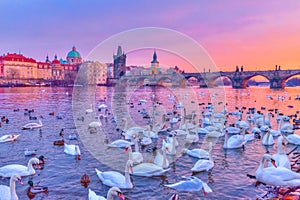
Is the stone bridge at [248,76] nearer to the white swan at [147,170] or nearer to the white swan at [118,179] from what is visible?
the white swan at [147,170]

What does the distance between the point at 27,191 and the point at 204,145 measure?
7.69 metres

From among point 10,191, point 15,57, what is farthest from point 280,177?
point 15,57

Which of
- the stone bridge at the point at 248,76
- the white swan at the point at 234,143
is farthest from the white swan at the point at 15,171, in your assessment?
the stone bridge at the point at 248,76

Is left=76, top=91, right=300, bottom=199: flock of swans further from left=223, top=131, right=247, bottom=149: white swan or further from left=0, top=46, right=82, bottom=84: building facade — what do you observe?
left=0, top=46, right=82, bottom=84: building facade

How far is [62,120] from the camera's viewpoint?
67.3 ft

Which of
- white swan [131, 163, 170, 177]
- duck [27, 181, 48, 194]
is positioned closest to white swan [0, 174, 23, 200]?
duck [27, 181, 48, 194]

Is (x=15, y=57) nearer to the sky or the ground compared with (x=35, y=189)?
nearer to the sky

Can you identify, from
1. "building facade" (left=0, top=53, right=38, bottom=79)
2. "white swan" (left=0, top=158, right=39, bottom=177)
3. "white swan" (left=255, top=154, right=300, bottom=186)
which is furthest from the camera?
"building facade" (left=0, top=53, right=38, bottom=79)

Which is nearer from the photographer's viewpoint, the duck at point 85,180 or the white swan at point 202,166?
the duck at point 85,180

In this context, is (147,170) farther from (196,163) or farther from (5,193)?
(5,193)

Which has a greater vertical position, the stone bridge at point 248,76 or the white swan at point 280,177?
the stone bridge at point 248,76

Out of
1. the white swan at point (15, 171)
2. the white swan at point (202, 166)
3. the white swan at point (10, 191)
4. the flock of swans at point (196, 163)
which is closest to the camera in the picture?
the white swan at point (10, 191)

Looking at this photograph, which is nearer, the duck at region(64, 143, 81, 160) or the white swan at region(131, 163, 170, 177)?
the white swan at region(131, 163, 170, 177)

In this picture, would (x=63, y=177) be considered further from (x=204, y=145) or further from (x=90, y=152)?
(x=204, y=145)
